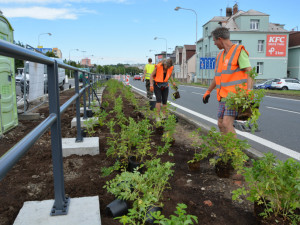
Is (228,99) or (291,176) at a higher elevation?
(228,99)

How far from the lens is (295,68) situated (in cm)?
4122

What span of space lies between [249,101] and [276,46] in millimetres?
42428

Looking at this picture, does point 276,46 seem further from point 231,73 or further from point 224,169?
point 224,169

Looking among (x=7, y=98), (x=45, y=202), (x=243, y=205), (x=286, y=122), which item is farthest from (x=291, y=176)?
(x=286, y=122)

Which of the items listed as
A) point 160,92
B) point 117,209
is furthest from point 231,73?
point 160,92

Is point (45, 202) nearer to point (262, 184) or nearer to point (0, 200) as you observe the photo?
point (0, 200)

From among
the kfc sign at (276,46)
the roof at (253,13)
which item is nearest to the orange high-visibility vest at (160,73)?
the roof at (253,13)

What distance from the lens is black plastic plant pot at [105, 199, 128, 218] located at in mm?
2355

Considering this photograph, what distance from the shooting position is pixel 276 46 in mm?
40875

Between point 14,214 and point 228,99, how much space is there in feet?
8.29

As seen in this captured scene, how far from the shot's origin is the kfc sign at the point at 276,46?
133 feet

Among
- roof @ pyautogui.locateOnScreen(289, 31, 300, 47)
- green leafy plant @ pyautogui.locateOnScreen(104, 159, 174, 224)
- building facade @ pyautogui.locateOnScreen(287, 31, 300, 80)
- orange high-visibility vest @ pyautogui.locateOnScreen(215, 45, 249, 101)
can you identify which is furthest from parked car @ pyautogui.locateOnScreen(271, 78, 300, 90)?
green leafy plant @ pyautogui.locateOnScreen(104, 159, 174, 224)

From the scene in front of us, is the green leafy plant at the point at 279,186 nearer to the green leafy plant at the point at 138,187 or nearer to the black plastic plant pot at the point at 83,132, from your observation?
the green leafy plant at the point at 138,187

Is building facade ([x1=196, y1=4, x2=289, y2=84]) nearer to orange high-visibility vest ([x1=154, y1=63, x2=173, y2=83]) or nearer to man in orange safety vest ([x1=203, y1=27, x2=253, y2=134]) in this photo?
orange high-visibility vest ([x1=154, y1=63, x2=173, y2=83])
